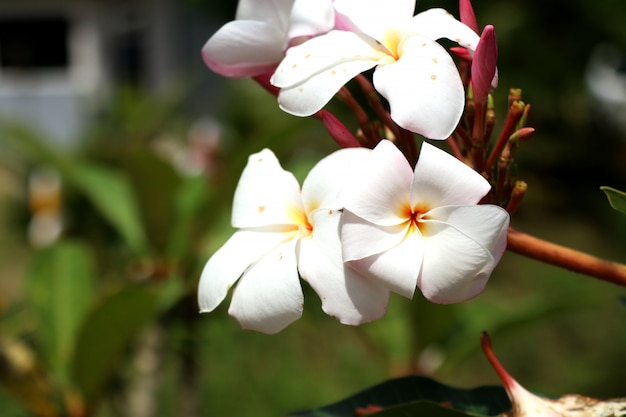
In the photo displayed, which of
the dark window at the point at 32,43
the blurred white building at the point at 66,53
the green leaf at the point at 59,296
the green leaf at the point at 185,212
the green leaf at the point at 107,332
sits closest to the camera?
the green leaf at the point at 107,332

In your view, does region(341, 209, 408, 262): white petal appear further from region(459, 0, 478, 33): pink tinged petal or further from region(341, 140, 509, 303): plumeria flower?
region(459, 0, 478, 33): pink tinged petal

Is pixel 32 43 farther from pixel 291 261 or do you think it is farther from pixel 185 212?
pixel 291 261

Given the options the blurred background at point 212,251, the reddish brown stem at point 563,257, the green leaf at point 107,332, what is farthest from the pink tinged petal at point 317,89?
the green leaf at point 107,332

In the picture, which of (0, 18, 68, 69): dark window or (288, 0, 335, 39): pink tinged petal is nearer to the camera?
(288, 0, 335, 39): pink tinged petal

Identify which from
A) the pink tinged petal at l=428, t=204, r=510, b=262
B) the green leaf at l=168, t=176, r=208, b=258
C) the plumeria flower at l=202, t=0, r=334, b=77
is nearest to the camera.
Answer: the pink tinged petal at l=428, t=204, r=510, b=262

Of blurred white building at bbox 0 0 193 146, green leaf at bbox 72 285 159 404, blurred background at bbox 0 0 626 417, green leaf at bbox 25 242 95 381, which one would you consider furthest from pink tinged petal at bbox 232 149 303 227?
blurred white building at bbox 0 0 193 146

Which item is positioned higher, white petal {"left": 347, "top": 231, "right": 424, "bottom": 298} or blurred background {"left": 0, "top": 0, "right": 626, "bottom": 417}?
white petal {"left": 347, "top": 231, "right": 424, "bottom": 298}

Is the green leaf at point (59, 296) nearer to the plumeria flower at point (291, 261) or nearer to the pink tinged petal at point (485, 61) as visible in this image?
the plumeria flower at point (291, 261)

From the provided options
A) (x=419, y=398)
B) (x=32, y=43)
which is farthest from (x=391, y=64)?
(x=32, y=43)
